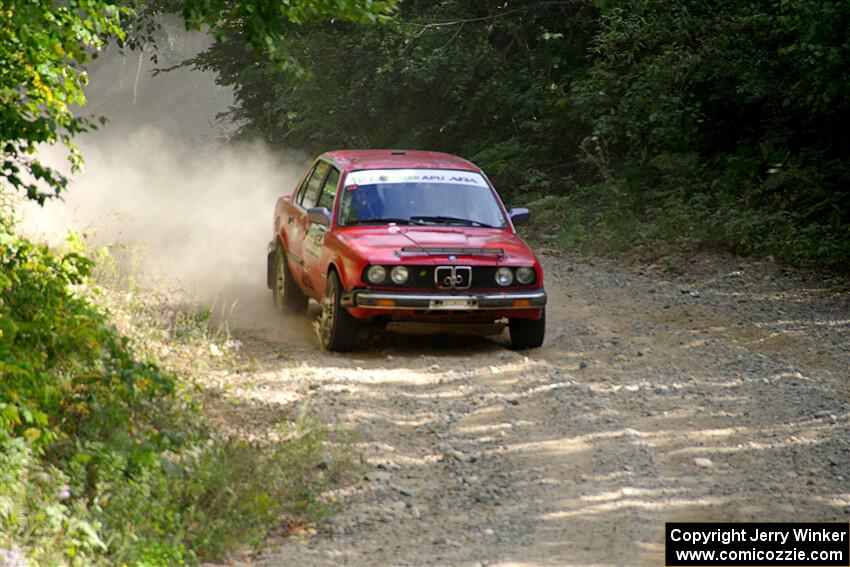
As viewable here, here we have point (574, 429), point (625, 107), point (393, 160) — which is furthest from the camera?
point (625, 107)

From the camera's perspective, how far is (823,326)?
13156mm

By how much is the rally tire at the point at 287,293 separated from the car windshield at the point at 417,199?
1583mm

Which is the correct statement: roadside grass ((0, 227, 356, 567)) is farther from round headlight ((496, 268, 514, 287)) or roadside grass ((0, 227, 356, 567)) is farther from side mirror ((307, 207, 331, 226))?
round headlight ((496, 268, 514, 287))

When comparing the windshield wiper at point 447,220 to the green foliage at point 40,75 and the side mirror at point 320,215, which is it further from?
the green foliage at point 40,75

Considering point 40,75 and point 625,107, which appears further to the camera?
point 625,107

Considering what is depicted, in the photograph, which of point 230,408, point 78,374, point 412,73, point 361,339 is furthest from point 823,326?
point 412,73

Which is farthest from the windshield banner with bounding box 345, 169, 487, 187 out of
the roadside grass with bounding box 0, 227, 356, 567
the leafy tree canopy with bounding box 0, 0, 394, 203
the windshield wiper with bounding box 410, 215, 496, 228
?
the leafy tree canopy with bounding box 0, 0, 394, 203

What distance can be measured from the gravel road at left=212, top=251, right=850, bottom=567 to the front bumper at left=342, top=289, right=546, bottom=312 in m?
0.49

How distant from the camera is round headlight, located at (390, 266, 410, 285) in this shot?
35.5 feet

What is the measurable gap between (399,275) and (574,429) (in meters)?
2.68

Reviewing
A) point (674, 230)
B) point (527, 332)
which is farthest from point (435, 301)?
point (674, 230)

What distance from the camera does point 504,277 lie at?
11.1 m

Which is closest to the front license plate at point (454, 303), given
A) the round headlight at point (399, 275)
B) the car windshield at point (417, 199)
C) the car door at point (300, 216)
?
the round headlight at point (399, 275)

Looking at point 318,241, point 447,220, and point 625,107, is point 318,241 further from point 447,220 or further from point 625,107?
point 625,107
